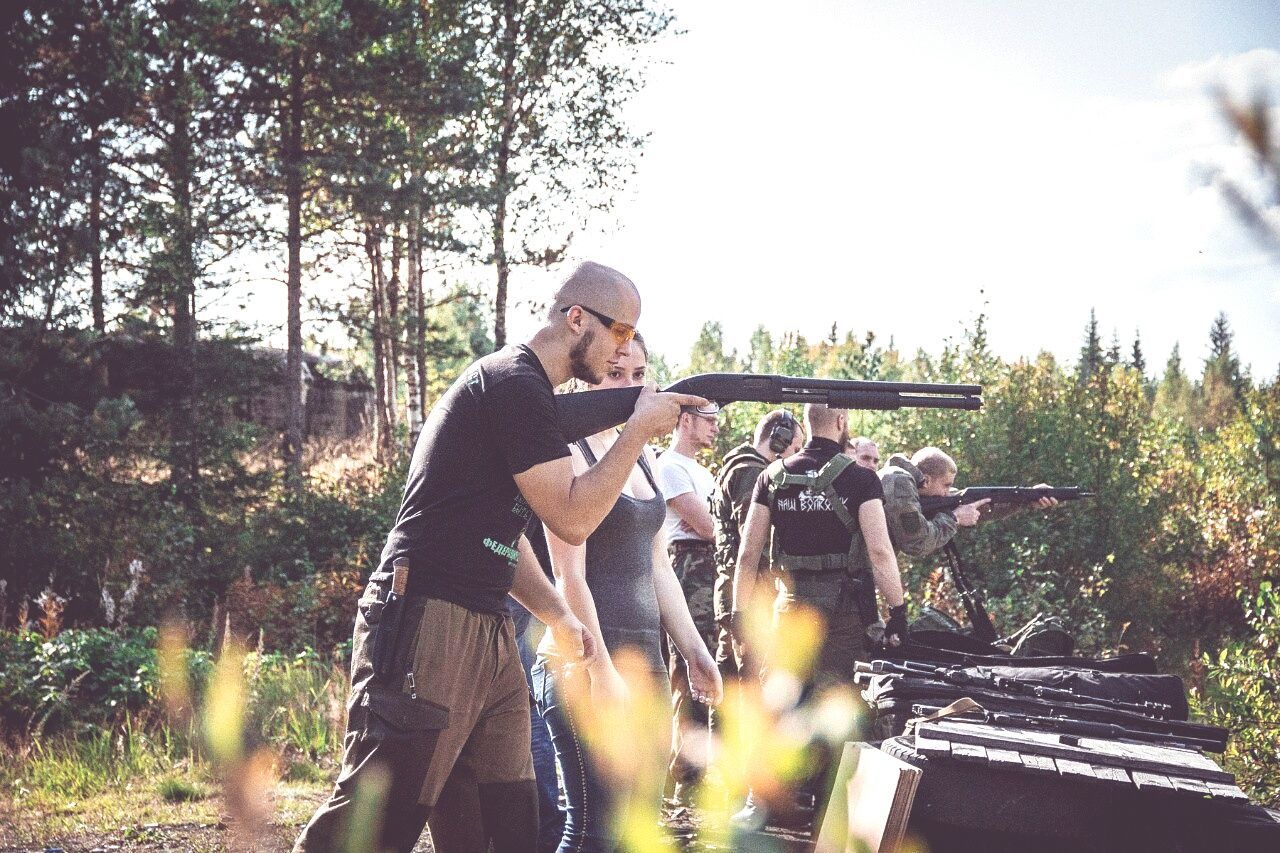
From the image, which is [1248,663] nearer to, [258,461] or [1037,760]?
[1037,760]

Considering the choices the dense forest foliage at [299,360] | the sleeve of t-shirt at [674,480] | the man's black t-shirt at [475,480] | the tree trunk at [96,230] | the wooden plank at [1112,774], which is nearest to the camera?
the man's black t-shirt at [475,480]

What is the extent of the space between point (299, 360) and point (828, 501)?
15.9 metres

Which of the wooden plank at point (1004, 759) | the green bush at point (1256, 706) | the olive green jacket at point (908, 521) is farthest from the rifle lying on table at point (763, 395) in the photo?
the green bush at point (1256, 706)

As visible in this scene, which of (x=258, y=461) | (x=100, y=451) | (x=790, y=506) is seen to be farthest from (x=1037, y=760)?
(x=258, y=461)

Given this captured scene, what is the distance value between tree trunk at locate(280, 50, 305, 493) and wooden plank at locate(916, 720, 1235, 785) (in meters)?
15.8

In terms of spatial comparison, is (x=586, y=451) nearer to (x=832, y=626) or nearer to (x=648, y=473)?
(x=648, y=473)

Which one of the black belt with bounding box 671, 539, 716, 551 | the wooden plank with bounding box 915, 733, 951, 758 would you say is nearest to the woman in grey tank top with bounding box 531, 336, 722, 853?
the wooden plank with bounding box 915, 733, 951, 758

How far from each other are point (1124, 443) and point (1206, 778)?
1023 centimetres

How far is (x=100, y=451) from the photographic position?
14.0 m

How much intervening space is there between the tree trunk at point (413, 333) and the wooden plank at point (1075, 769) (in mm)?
17221

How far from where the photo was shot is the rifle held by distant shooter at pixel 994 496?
7367 millimetres

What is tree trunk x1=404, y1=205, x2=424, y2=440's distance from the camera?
839 inches

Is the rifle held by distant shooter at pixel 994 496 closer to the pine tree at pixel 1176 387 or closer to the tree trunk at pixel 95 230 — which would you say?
the tree trunk at pixel 95 230

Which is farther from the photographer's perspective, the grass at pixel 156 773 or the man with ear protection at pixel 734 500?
the man with ear protection at pixel 734 500
